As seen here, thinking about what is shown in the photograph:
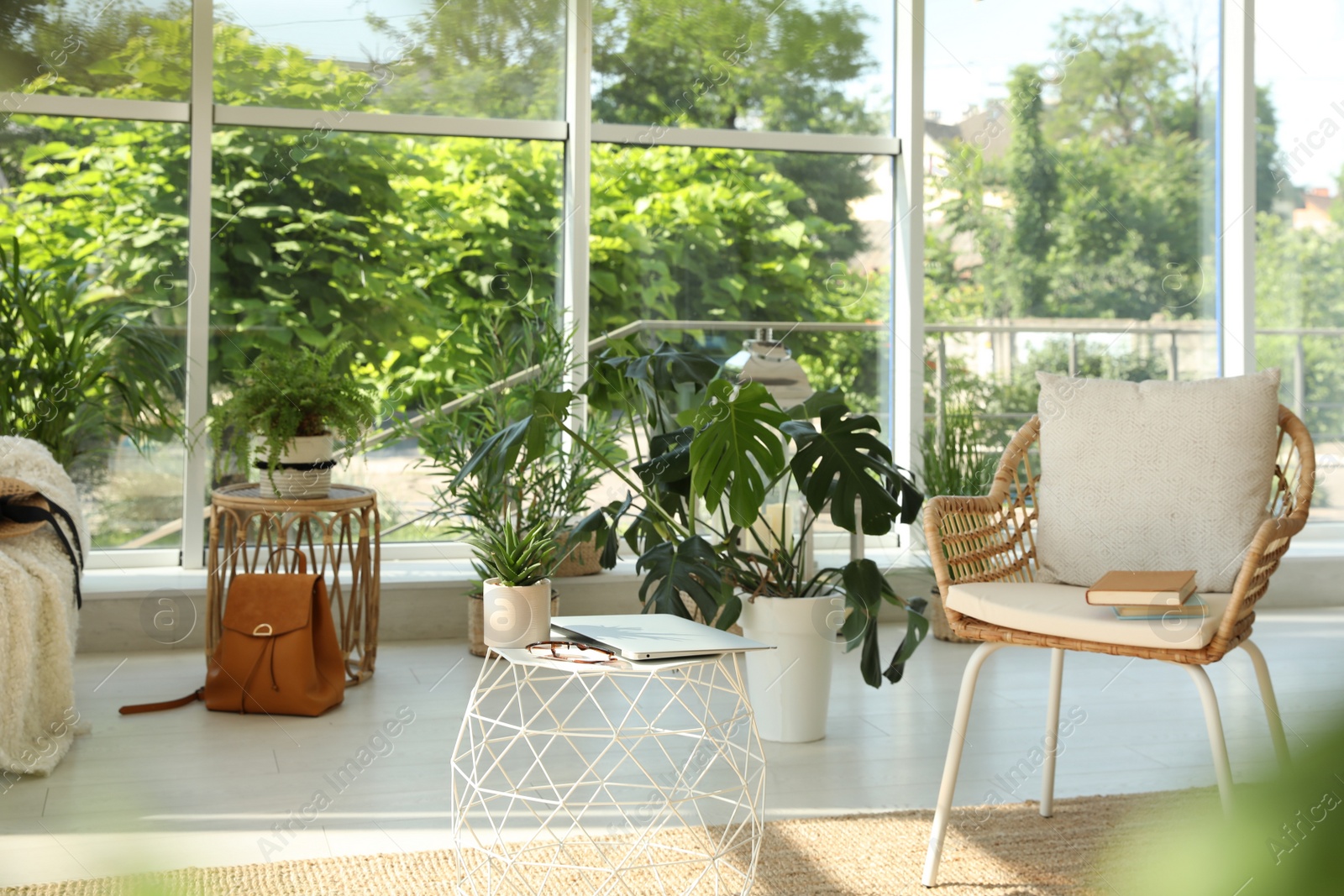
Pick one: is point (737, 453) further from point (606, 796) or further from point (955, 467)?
point (955, 467)

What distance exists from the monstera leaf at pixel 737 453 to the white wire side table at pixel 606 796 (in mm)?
351

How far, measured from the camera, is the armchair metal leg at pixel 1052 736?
7.41 feet

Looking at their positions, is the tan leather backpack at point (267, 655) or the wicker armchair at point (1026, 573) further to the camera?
the tan leather backpack at point (267, 655)

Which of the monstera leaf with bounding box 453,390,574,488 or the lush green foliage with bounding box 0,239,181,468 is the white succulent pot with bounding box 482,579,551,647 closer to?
the monstera leaf with bounding box 453,390,574,488

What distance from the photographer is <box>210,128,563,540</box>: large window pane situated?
4312 mm

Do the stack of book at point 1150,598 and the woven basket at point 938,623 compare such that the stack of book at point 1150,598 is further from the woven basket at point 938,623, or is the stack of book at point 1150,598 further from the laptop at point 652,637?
the woven basket at point 938,623

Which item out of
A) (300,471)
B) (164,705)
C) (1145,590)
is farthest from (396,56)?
(1145,590)

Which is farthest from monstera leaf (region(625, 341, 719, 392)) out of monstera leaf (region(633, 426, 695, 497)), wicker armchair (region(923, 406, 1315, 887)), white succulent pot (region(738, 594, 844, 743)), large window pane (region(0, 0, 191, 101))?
large window pane (region(0, 0, 191, 101))

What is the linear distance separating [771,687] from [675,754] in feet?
0.90

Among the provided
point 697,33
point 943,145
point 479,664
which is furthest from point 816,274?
point 479,664

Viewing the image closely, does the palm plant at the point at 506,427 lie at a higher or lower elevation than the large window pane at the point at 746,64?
lower

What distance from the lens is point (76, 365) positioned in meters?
3.66

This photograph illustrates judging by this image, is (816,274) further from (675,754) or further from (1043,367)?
(675,754)

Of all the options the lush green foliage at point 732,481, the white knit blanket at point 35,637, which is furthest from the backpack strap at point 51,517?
the lush green foliage at point 732,481
